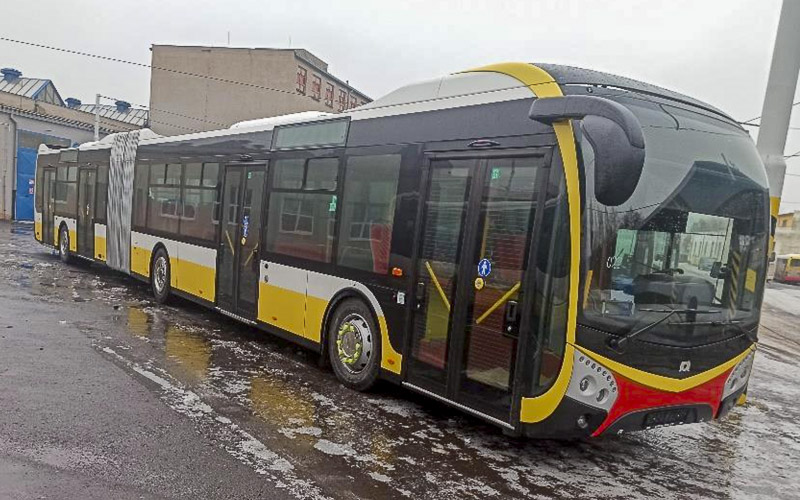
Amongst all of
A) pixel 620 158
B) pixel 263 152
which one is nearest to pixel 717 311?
pixel 620 158

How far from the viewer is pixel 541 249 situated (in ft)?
15.2

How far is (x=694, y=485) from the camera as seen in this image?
16.0 feet

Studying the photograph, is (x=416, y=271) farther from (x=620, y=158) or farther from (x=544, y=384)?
(x=620, y=158)

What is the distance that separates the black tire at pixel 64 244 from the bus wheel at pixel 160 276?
5.95 m

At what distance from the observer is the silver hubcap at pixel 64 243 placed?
15.8 metres

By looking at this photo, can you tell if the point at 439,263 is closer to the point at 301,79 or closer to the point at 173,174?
the point at 173,174

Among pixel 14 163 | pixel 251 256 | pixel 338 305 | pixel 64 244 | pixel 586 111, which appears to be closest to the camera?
pixel 586 111

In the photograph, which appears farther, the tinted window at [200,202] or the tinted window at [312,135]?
the tinted window at [200,202]

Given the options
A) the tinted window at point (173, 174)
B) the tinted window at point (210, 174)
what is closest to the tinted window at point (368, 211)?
the tinted window at point (210, 174)

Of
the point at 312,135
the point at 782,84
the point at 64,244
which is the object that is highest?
the point at 782,84

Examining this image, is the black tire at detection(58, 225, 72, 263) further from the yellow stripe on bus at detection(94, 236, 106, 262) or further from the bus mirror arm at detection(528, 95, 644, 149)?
the bus mirror arm at detection(528, 95, 644, 149)

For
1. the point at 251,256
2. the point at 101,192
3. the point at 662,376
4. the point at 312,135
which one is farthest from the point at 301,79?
the point at 662,376

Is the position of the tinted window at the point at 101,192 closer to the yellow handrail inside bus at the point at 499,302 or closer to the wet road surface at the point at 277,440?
the wet road surface at the point at 277,440

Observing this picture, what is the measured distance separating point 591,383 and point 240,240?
5.78 metres
